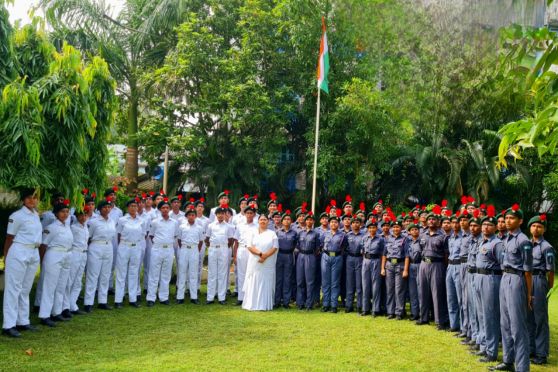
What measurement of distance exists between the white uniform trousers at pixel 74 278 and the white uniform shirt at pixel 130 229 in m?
0.92

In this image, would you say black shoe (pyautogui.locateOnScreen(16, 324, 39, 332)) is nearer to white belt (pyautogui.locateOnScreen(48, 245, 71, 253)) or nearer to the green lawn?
the green lawn

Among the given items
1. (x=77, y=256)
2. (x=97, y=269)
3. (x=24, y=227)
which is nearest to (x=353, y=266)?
(x=97, y=269)

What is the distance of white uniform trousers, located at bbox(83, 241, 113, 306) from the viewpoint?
851 cm

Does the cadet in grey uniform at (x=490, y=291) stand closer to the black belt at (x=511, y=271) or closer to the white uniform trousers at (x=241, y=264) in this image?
the black belt at (x=511, y=271)

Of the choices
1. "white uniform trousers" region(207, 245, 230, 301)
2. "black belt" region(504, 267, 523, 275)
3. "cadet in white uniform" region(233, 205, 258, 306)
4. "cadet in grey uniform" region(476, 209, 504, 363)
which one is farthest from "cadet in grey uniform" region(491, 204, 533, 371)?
"white uniform trousers" region(207, 245, 230, 301)

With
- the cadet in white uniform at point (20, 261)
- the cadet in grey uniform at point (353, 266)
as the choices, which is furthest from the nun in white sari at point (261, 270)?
the cadet in white uniform at point (20, 261)

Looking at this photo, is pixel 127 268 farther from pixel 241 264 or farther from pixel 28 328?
pixel 28 328

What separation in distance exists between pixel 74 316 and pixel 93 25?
1091cm

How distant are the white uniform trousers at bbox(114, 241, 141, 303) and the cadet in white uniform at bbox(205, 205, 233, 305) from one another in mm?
1212

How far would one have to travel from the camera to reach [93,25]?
54.3ft

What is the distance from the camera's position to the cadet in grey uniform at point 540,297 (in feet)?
21.6

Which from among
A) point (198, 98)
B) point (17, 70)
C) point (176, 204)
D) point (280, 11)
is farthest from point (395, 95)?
point (17, 70)

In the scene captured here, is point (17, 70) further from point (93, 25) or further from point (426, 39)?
point (426, 39)

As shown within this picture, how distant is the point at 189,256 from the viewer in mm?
9688
